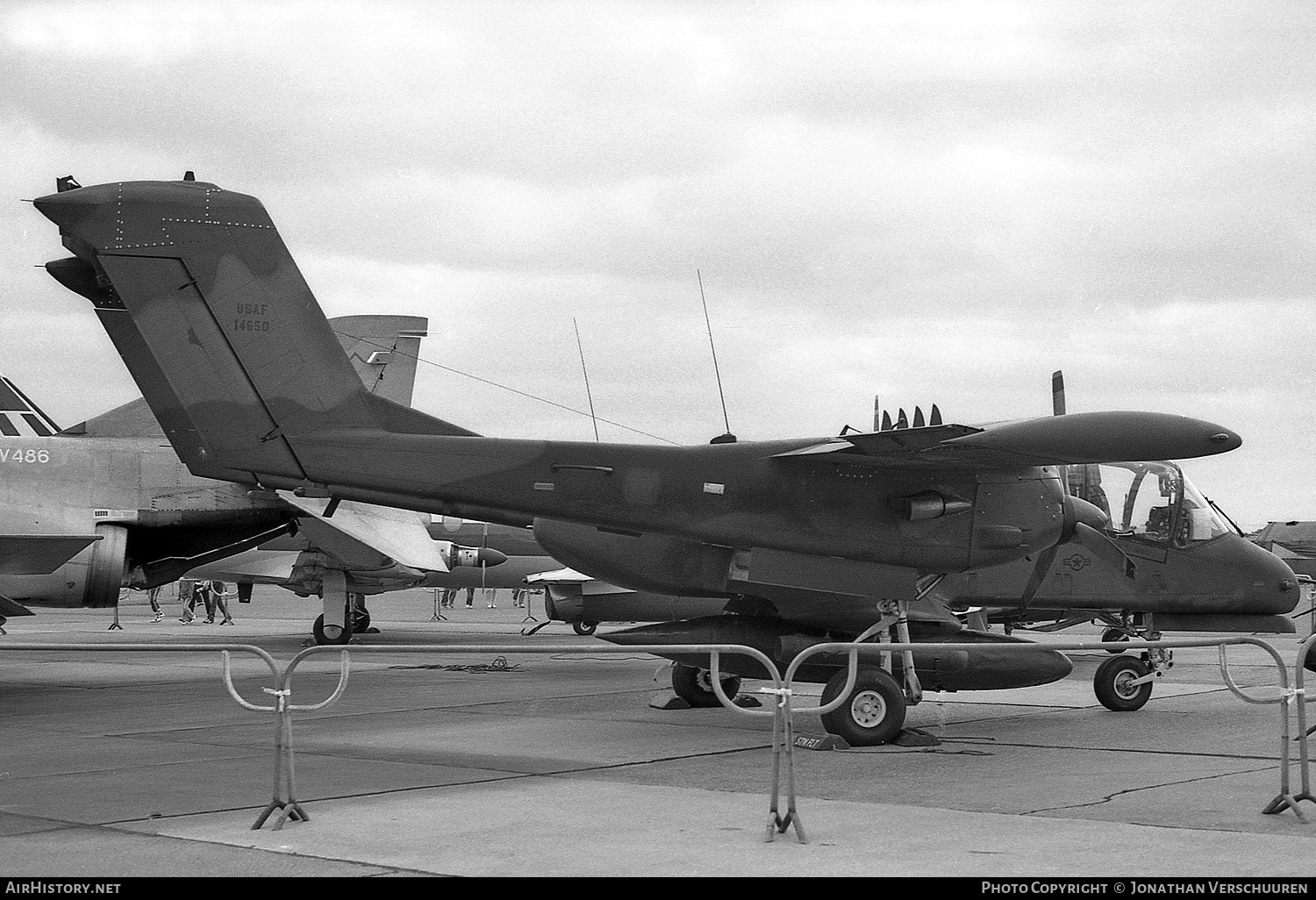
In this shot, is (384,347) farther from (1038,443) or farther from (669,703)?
(1038,443)

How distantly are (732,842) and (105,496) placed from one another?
41.7 ft

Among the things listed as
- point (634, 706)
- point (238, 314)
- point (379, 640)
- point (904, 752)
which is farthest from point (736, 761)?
point (379, 640)

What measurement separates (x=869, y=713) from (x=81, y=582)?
999cm

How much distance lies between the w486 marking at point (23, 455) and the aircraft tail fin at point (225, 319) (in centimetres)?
607

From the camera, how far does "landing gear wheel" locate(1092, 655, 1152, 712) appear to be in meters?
12.7

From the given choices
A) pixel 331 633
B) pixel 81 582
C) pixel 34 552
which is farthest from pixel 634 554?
pixel 331 633

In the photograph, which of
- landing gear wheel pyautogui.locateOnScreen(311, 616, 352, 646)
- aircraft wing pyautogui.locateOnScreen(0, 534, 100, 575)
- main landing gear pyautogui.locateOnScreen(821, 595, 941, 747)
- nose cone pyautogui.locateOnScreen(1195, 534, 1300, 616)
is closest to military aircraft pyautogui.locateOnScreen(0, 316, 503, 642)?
aircraft wing pyautogui.locateOnScreen(0, 534, 100, 575)

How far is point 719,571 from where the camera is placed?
38.1 ft

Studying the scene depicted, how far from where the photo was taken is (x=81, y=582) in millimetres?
15508

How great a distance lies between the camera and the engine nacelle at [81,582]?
15320 mm
